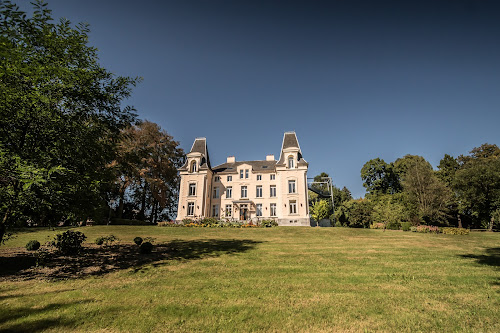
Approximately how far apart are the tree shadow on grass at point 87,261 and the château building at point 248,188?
22.5m

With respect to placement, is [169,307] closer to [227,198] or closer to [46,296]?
[46,296]

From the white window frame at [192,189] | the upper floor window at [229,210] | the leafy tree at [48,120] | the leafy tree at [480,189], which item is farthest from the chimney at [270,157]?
the leafy tree at [48,120]

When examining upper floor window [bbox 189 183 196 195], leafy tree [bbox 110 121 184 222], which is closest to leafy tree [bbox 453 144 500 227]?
upper floor window [bbox 189 183 196 195]

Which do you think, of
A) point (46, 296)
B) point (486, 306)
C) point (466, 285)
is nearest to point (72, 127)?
point (46, 296)

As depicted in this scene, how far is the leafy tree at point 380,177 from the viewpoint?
5234cm

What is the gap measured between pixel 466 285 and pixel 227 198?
108 ft

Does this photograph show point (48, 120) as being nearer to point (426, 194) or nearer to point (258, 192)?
point (258, 192)

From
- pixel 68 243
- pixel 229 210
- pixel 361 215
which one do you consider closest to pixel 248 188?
pixel 229 210

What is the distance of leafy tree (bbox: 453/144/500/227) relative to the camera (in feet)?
109

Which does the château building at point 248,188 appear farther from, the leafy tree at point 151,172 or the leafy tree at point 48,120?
the leafy tree at point 48,120

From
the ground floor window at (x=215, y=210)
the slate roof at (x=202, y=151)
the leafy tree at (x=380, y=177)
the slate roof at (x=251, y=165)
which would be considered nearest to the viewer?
the ground floor window at (x=215, y=210)

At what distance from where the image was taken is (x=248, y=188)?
3828 centimetres

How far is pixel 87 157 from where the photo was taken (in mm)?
9305

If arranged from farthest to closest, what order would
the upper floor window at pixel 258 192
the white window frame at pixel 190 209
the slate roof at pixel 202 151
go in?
the slate roof at pixel 202 151, the upper floor window at pixel 258 192, the white window frame at pixel 190 209
